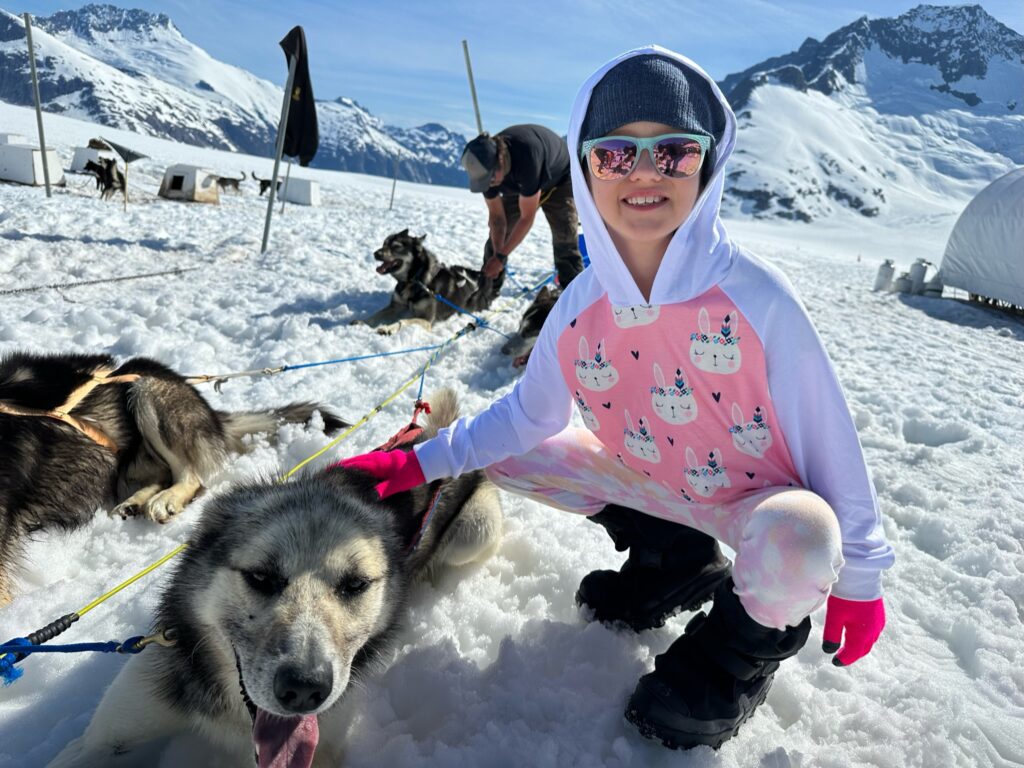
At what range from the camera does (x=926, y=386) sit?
16.2 feet

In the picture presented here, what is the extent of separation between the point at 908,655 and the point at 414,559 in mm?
1584

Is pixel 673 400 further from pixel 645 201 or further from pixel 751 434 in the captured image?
pixel 645 201

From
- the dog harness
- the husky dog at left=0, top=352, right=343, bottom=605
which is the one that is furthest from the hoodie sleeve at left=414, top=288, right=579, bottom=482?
the dog harness

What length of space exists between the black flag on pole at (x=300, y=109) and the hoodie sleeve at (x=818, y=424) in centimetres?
757

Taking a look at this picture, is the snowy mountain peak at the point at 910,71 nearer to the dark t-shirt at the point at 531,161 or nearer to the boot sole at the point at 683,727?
the dark t-shirt at the point at 531,161

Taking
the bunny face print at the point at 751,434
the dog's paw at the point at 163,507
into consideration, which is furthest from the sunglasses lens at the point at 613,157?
the dog's paw at the point at 163,507

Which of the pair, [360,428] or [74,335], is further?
[74,335]

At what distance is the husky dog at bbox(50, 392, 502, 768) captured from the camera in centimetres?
129

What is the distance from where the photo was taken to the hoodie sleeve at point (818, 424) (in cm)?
143

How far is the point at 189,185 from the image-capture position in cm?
1192

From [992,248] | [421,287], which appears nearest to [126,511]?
[421,287]

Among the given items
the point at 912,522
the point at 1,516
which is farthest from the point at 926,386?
the point at 1,516

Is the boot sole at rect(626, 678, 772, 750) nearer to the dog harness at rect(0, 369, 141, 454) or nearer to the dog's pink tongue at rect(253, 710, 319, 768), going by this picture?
the dog's pink tongue at rect(253, 710, 319, 768)

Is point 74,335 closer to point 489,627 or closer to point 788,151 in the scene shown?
point 489,627
